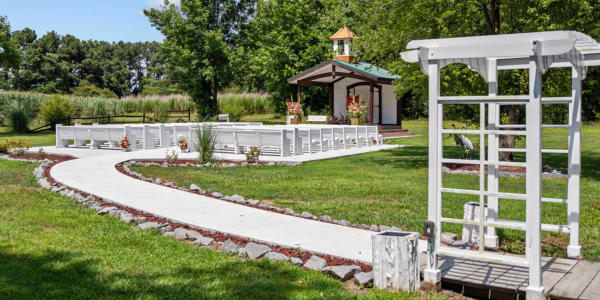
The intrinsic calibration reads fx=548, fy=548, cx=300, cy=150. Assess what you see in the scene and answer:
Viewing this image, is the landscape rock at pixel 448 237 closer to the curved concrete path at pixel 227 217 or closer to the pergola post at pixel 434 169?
the curved concrete path at pixel 227 217

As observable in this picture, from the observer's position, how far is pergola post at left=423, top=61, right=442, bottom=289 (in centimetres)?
446

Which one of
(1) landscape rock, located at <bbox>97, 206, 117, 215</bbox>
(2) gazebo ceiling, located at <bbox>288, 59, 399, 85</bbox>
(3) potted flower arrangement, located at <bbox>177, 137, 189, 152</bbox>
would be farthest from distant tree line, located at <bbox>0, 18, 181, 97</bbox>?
(1) landscape rock, located at <bbox>97, 206, 117, 215</bbox>

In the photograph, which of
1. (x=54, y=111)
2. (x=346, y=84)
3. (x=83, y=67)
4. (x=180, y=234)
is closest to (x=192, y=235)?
(x=180, y=234)

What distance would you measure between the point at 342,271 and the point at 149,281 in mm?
1647

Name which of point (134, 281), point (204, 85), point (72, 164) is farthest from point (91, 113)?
point (134, 281)

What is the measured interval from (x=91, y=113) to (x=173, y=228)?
26809 millimetres

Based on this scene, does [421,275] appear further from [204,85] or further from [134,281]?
[204,85]

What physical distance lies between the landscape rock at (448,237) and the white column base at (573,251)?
1.14 m

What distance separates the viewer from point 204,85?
38.4 metres

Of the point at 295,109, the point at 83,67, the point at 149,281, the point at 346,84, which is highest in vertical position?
the point at 83,67

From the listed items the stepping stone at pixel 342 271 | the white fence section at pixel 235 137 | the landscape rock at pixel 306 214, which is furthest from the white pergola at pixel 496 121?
the white fence section at pixel 235 137

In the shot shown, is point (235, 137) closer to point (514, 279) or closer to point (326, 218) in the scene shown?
point (326, 218)

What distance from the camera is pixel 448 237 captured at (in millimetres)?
6094

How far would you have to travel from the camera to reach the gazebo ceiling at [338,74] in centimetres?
2695
